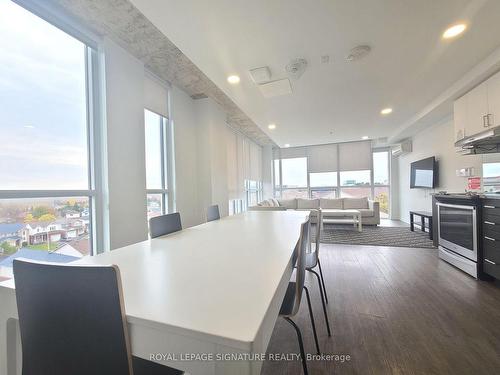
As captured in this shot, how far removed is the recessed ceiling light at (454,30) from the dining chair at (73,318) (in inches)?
118

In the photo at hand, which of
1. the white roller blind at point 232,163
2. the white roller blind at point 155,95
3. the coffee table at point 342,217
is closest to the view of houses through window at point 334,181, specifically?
the coffee table at point 342,217

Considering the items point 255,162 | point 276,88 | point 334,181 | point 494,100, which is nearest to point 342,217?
point 334,181

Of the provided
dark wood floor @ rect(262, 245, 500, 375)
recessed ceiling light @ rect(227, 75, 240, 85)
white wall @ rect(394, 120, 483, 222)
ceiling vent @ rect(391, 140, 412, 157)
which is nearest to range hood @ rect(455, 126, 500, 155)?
white wall @ rect(394, 120, 483, 222)

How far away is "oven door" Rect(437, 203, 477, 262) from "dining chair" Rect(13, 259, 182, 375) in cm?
349

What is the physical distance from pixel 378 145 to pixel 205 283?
7641mm

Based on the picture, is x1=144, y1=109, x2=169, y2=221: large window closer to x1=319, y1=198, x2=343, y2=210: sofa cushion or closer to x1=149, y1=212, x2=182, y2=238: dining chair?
x1=149, y1=212, x2=182, y2=238: dining chair

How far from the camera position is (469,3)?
1.62 m

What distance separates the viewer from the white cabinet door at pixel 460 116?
2.94 metres

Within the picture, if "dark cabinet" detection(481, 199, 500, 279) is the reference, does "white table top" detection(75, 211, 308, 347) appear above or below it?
above

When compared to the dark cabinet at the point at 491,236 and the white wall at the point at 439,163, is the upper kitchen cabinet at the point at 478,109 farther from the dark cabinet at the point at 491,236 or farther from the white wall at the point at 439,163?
the dark cabinet at the point at 491,236

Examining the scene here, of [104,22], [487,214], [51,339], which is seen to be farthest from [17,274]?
[487,214]

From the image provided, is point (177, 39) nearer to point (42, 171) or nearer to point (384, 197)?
point (42, 171)

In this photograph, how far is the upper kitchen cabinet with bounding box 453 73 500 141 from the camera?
2.41 meters

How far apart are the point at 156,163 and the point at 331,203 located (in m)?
5.20
